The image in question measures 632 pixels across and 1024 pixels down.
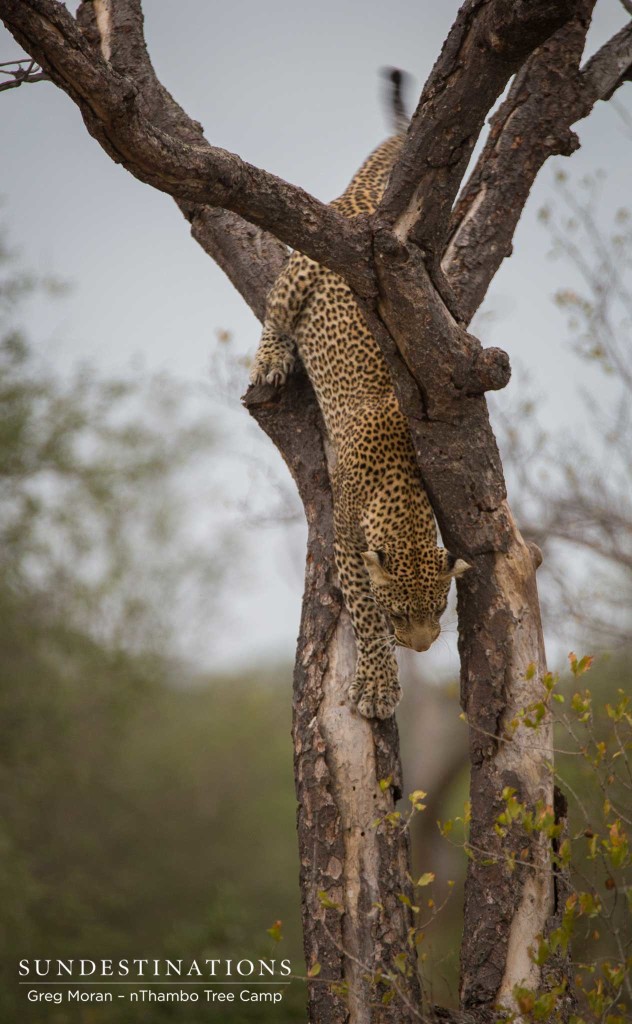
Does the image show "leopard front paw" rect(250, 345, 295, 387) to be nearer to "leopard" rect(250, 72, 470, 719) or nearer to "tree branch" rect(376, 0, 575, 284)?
"leopard" rect(250, 72, 470, 719)

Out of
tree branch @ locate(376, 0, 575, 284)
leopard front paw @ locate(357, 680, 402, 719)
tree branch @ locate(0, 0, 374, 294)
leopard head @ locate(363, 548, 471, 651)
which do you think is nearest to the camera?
tree branch @ locate(0, 0, 374, 294)

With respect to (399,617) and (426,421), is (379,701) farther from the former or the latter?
(426,421)

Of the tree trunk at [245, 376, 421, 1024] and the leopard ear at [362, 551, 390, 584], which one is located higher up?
the leopard ear at [362, 551, 390, 584]

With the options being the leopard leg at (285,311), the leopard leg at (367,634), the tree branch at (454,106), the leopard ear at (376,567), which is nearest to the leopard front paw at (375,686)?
the leopard leg at (367,634)

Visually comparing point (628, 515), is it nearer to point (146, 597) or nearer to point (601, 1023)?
point (601, 1023)

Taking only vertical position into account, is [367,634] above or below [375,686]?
above

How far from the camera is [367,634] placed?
5.08 m

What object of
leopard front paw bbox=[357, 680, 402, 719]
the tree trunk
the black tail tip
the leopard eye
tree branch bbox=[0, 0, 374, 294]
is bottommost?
the tree trunk

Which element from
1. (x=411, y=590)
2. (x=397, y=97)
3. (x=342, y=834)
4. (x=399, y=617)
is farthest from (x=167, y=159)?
(x=397, y=97)

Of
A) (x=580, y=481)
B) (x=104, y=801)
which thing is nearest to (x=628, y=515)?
(x=580, y=481)

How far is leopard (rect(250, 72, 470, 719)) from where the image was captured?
490 centimetres

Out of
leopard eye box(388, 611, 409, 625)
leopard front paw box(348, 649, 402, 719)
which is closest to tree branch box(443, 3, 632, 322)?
leopard eye box(388, 611, 409, 625)

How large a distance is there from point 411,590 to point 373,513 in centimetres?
43

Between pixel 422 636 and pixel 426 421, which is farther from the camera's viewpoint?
pixel 422 636
